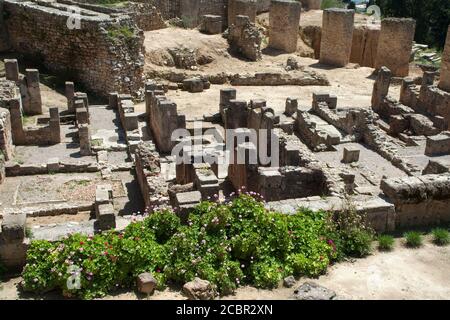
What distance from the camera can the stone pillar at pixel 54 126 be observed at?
763 inches

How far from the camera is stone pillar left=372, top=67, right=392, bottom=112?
982 inches

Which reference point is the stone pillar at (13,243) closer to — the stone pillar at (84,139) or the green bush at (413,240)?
the green bush at (413,240)

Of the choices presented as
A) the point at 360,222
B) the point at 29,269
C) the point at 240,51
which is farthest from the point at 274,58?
the point at 29,269

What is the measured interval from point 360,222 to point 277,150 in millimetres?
6603

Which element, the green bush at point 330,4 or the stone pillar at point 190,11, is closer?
the stone pillar at point 190,11

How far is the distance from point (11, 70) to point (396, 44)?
22.2 metres

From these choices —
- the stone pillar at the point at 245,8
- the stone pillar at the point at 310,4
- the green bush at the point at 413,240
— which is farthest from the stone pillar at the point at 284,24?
the green bush at the point at 413,240

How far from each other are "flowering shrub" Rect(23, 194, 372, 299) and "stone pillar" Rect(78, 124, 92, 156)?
9133 millimetres

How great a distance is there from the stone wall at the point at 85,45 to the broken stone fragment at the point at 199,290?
1784 cm

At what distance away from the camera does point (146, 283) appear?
883 cm

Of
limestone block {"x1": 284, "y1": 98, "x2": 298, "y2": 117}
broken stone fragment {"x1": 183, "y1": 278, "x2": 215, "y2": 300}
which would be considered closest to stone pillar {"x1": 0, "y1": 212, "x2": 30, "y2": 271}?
broken stone fragment {"x1": 183, "y1": 278, "x2": 215, "y2": 300}

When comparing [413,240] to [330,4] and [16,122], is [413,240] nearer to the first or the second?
[16,122]

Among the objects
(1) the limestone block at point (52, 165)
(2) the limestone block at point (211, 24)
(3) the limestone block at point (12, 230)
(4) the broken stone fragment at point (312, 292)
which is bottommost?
(1) the limestone block at point (52, 165)

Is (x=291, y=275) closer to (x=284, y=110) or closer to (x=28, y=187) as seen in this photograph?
(x=28, y=187)
